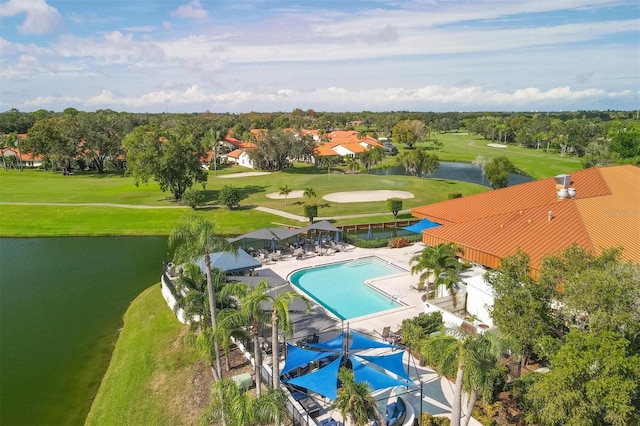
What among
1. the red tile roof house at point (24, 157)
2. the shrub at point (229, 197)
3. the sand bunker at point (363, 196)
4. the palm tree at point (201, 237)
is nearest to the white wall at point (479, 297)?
the palm tree at point (201, 237)

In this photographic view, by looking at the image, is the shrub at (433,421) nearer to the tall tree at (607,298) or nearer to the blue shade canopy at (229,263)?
the tall tree at (607,298)

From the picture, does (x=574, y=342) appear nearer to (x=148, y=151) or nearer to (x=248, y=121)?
(x=148, y=151)

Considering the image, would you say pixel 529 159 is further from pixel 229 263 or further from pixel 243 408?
pixel 243 408

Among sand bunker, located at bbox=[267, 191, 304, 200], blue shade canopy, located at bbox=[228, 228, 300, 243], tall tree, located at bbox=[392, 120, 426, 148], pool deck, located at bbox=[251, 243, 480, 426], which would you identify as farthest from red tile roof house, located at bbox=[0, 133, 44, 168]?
tall tree, located at bbox=[392, 120, 426, 148]

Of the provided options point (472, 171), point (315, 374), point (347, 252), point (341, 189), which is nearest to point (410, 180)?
point (341, 189)

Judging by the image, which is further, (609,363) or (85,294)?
(85,294)
